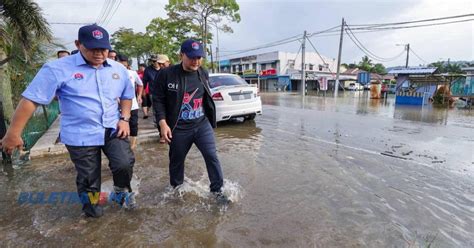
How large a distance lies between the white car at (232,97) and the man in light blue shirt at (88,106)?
5045 millimetres

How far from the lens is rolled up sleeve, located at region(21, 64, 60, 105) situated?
2.27 m

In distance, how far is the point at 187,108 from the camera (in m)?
3.18

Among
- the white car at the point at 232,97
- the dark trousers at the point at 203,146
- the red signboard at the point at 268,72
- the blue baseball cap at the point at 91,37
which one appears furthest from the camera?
the red signboard at the point at 268,72

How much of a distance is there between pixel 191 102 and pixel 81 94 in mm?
1052

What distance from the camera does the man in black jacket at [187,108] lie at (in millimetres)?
3059

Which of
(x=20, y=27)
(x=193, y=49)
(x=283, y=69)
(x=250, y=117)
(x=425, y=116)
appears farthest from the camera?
(x=283, y=69)

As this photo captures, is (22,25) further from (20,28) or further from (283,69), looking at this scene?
(283,69)

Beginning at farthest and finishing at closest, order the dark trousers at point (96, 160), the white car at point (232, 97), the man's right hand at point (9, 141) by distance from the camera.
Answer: the white car at point (232, 97)
the dark trousers at point (96, 160)
the man's right hand at point (9, 141)

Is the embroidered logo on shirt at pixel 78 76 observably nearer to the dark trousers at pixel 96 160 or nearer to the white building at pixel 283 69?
the dark trousers at pixel 96 160

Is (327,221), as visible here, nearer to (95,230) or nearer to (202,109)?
(202,109)

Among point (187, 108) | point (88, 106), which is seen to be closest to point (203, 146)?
point (187, 108)

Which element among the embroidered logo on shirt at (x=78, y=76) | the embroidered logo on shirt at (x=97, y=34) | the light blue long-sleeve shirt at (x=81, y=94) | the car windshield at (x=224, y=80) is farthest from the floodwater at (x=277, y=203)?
the car windshield at (x=224, y=80)

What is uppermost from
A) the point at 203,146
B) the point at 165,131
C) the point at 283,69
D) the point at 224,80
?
the point at 283,69

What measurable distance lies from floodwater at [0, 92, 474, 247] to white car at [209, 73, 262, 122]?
7.48ft
